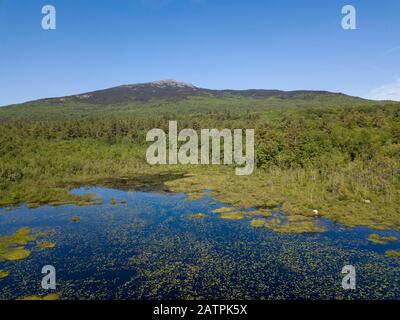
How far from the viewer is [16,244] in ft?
91.4

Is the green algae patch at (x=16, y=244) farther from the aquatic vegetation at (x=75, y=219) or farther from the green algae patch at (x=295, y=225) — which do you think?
the green algae patch at (x=295, y=225)

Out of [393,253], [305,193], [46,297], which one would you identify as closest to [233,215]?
[305,193]

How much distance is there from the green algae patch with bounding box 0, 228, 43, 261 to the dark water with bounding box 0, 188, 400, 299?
829mm

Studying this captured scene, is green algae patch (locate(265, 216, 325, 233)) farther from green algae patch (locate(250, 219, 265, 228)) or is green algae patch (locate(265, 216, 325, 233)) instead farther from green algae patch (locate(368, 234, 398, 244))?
green algae patch (locate(368, 234, 398, 244))

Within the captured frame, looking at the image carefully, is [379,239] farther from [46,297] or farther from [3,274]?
[3,274]

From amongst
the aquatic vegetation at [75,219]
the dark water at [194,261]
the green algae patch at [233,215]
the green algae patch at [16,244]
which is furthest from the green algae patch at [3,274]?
the green algae patch at [233,215]

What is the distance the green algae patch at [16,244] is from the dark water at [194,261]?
83 centimetres

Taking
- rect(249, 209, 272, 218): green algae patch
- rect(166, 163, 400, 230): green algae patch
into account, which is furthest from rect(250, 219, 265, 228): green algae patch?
rect(166, 163, 400, 230): green algae patch

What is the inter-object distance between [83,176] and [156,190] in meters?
23.0

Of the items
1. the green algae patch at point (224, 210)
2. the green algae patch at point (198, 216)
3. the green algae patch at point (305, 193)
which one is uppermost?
the green algae patch at point (305, 193)

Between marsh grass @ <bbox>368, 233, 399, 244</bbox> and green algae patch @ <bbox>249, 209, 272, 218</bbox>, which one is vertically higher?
green algae patch @ <bbox>249, 209, 272, 218</bbox>

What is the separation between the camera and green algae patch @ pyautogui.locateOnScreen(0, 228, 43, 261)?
25.1 m

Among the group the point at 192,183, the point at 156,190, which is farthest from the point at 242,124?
the point at 156,190

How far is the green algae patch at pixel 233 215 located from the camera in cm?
3500
